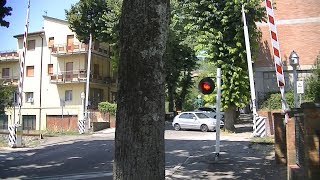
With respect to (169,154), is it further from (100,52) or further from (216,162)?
(100,52)

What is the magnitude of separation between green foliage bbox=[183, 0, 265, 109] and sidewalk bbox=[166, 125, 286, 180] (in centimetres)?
1078

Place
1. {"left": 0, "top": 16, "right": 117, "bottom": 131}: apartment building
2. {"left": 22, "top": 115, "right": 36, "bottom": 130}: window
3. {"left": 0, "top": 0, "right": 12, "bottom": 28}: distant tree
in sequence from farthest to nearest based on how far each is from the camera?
{"left": 22, "top": 115, "right": 36, "bottom": 130}: window < {"left": 0, "top": 16, "right": 117, "bottom": 131}: apartment building < {"left": 0, "top": 0, "right": 12, "bottom": 28}: distant tree

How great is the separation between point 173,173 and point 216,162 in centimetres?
197

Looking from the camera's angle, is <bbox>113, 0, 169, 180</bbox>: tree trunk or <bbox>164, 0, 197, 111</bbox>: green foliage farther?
Answer: <bbox>164, 0, 197, 111</bbox>: green foliage

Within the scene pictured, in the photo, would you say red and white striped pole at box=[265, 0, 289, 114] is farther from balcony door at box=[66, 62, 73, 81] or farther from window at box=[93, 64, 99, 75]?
window at box=[93, 64, 99, 75]

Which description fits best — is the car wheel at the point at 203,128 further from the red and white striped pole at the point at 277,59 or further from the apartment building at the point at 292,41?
the red and white striped pole at the point at 277,59

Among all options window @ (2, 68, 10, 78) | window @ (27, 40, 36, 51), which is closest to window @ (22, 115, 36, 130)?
window @ (2, 68, 10, 78)

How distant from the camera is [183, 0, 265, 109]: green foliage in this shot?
27.0 meters

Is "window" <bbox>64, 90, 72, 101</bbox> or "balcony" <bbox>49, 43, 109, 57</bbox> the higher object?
"balcony" <bbox>49, 43, 109, 57</bbox>

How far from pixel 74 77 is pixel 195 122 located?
20.4 m

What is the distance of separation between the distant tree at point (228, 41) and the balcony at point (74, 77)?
70.5ft

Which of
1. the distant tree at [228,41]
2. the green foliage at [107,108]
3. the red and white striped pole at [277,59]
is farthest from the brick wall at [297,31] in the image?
the red and white striped pole at [277,59]

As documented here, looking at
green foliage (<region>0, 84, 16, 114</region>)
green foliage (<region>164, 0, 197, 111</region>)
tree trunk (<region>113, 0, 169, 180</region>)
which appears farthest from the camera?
green foliage (<region>164, 0, 197, 111</region>)

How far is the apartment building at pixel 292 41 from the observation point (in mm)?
36062
